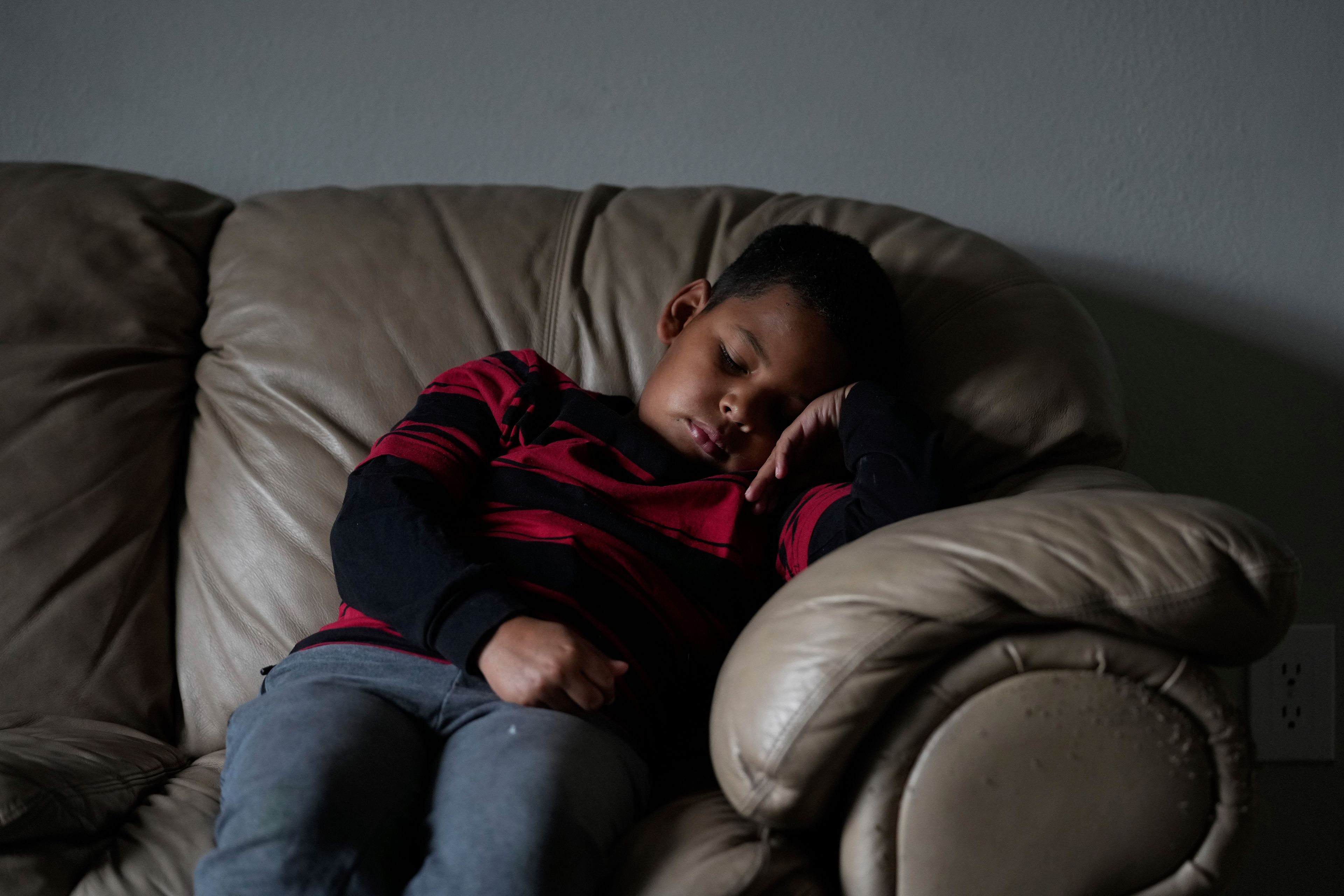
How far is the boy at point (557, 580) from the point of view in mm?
686

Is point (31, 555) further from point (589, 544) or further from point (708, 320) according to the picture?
point (708, 320)

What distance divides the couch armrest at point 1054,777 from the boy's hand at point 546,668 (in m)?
0.23

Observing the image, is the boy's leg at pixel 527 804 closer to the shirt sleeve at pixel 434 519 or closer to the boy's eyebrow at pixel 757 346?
the shirt sleeve at pixel 434 519

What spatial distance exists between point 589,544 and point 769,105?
0.82 m

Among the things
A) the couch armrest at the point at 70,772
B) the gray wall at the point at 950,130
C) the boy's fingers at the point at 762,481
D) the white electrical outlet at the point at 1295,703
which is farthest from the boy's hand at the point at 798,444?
the white electrical outlet at the point at 1295,703

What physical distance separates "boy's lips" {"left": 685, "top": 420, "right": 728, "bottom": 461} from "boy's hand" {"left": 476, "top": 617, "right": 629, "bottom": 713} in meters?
0.30

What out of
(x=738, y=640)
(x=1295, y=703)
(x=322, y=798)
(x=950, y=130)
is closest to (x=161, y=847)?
(x=322, y=798)

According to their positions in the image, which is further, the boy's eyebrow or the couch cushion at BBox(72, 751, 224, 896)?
the boy's eyebrow

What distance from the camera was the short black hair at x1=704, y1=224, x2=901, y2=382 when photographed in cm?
106

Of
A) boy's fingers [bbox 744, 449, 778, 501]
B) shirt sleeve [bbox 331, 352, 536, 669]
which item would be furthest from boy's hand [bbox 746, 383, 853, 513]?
shirt sleeve [bbox 331, 352, 536, 669]

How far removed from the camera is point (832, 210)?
127cm

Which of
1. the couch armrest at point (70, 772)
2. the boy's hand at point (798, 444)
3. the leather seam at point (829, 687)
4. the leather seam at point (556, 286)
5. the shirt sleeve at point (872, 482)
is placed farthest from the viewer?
the leather seam at point (556, 286)

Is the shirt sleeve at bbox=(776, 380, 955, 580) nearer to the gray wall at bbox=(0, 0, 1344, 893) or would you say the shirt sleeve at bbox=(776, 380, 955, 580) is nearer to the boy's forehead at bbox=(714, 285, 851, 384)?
the boy's forehead at bbox=(714, 285, 851, 384)

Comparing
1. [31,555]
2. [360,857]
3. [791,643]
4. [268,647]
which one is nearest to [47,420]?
[31,555]
